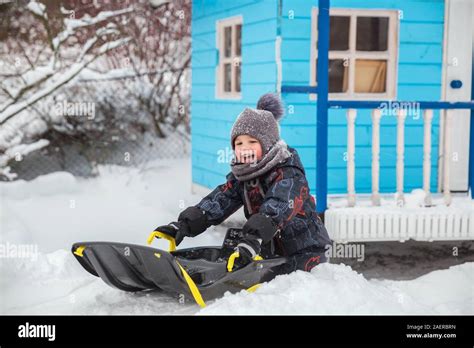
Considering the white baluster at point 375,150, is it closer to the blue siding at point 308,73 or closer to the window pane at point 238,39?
the blue siding at point 308,73

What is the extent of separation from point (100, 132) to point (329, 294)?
25.3 feet

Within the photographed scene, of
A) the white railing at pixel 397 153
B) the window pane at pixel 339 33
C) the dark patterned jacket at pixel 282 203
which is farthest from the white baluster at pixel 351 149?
the dark patterned jacket at pixel 282 203

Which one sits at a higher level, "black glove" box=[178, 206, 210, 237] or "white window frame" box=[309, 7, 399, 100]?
"white window frame" box=[309, 7, 399, 100]

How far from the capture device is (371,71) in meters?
6.27

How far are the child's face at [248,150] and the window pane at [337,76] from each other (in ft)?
7.82

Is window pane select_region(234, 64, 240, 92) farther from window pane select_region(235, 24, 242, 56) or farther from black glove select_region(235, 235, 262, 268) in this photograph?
black glove select_region(235, 235, 262, 268)

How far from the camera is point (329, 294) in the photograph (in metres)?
3.59

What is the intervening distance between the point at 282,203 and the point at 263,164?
31 centimetres

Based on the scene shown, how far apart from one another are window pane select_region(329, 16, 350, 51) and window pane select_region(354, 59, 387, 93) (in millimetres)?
216

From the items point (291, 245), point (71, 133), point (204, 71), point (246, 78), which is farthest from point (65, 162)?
point (291, 245)

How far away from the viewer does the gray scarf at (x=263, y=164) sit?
3.92 m

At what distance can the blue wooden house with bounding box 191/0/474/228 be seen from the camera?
19.4 ft

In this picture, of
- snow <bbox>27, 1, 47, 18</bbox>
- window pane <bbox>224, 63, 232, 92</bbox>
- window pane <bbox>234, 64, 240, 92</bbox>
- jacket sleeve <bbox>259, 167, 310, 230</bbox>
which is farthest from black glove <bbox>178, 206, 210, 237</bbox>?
snow <bbox>27, 1, 47, 18</bbox>

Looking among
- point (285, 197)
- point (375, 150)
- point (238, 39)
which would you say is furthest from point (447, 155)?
point (238, 39)
